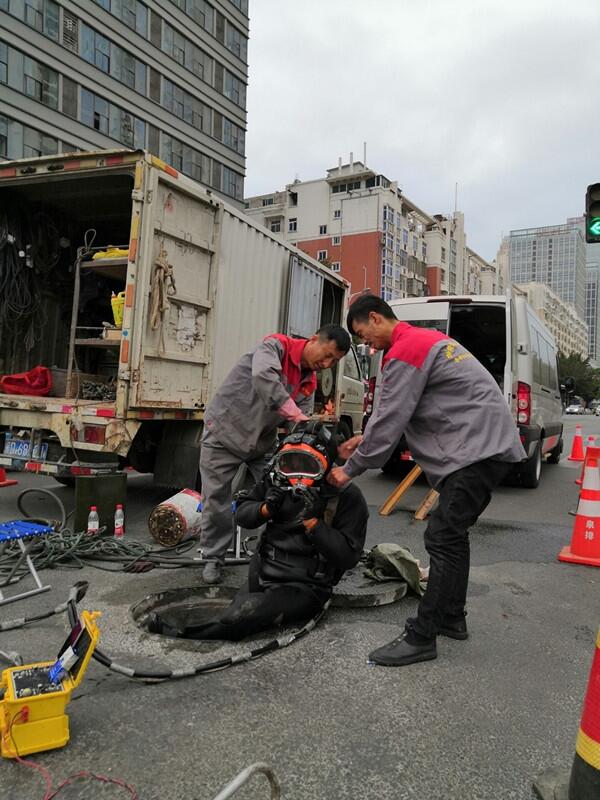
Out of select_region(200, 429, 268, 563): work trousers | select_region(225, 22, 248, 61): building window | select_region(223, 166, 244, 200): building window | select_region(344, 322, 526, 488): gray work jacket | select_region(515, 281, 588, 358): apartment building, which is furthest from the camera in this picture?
select_region(515, 281, 588, 358): apartment building

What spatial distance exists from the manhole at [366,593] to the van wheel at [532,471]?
5185 millimetres

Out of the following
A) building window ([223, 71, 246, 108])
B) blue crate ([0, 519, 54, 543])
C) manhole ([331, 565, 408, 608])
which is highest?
building window ([223, 71, 246, 108])

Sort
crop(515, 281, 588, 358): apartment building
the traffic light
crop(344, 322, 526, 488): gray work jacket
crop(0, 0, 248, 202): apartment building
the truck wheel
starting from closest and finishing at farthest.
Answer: crop(344, 322, 526, 488): gray work jacket < the traffic light < the truck wheel < crop(0, 0, 248, 202): apartment building < crop(515, 281, 588, 358): apartment building

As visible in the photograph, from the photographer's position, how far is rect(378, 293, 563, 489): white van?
25.7 ft

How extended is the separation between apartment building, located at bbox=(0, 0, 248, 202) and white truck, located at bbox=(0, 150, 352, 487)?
20.6 metres

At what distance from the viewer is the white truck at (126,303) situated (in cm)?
529

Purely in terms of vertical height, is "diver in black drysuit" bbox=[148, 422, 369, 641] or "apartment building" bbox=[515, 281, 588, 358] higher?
"apartment building" bbox=[515, 281, 588, 358]

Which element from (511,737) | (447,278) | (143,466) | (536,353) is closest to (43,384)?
(143,466)

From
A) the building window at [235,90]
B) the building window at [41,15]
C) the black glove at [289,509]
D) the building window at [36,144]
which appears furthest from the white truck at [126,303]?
the building window at [235,90]

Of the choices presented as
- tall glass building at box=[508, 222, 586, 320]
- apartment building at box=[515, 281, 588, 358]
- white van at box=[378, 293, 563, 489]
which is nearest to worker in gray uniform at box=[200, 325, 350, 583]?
white van at box=[378, 293, 563, 489]

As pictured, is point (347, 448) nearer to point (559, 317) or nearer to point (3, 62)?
point (3, 62)

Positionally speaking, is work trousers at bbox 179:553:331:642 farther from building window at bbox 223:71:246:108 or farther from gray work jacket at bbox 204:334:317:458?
building window at bbox 223:71:246:108

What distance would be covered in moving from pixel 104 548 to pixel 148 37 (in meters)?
33.8

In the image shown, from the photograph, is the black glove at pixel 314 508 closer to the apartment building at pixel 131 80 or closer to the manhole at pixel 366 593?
the manhole at pixel 366 593
